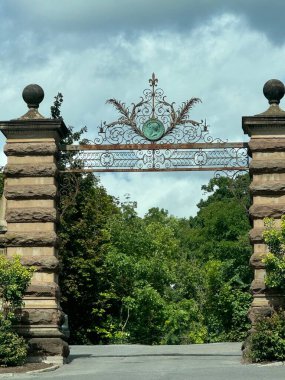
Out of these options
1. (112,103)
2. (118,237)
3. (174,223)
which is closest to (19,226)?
(112,103)

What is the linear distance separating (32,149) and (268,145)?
215 inches

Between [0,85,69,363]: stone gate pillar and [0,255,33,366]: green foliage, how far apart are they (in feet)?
2.22

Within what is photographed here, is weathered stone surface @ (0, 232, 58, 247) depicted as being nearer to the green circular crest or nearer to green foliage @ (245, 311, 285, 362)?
the green circular crest

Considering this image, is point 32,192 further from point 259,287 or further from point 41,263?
point 259,287

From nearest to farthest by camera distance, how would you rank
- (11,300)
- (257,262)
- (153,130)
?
1. (11,300)
2. (257,262)
3. (153,130)

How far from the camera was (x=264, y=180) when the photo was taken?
20.6 meters

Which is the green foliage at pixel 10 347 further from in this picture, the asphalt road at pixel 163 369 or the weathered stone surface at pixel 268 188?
the weathered stone surface at pixel 268 188

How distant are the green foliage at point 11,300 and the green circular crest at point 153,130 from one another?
14.2 feet

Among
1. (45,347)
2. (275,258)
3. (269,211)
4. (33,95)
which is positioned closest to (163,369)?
(45,347)

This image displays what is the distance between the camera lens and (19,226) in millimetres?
20719

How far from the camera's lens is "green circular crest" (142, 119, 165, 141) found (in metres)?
21.3

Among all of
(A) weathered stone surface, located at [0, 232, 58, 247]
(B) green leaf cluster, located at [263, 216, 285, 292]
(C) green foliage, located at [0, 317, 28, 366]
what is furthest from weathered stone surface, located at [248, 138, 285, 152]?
(C) green foliage, located at [0, 317, 28, 366]

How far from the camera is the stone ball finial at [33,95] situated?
21331 mm

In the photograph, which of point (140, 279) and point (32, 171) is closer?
point (32, 171)
